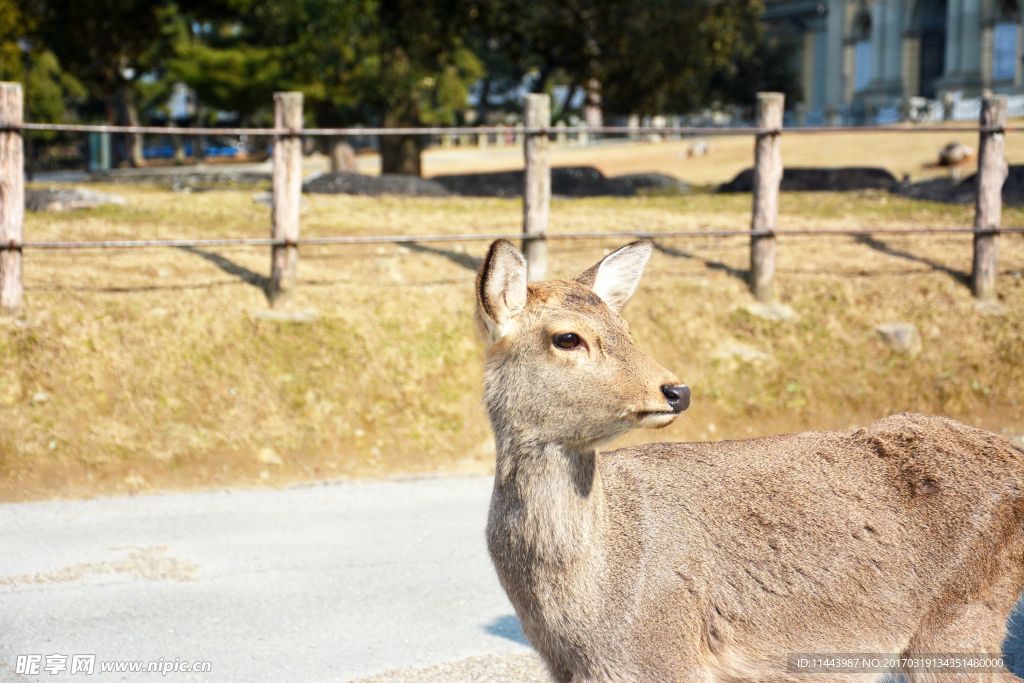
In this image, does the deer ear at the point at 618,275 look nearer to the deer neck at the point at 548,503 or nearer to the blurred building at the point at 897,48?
the deer neck at the point at 548,503

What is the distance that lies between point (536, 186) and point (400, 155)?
11.4 metres

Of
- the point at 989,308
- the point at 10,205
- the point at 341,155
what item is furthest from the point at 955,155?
the point at 10,205

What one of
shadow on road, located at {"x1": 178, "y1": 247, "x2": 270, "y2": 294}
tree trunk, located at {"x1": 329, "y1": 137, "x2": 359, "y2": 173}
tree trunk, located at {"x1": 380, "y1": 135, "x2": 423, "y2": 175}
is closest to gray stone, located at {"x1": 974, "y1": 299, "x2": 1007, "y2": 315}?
shadow on road, located at {"x1": 178, "y1": 247, "x2": 270, "y2": 294}

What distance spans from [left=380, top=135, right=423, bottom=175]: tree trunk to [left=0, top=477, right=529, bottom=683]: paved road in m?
13.3

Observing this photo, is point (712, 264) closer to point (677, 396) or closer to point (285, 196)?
point (285, 196)

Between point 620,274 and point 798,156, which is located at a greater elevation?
point 798,156

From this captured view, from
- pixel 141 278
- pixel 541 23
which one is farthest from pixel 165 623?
pixel 541 23

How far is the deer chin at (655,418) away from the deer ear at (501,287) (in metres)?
0.58

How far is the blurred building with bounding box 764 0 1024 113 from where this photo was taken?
41.2 meters

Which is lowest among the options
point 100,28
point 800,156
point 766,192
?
point 766,192

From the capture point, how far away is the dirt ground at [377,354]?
7.54m

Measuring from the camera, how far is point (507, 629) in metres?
5.18

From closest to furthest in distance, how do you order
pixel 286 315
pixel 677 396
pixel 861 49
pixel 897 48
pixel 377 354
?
pixel 677 396, pixel 377 354, pixel 286 315, pixel 897 48, pixel 861 49

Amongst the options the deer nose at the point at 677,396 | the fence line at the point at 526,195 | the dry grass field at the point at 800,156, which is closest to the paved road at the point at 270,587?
the deer nose at the point at 677,396
